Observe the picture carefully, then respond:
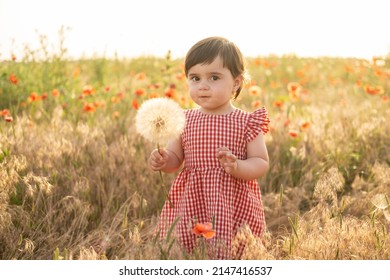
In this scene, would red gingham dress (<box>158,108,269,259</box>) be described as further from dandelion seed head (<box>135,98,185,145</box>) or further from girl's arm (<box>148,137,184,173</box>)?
dandelion seed head (<box>135,98,185,145</box>)

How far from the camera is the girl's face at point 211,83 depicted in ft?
7.59

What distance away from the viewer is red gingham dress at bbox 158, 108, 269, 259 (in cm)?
239

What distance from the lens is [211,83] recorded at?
2326 mm

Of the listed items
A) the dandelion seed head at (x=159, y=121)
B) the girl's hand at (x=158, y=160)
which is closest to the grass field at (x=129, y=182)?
the girl's hand at (x=158, y=160)

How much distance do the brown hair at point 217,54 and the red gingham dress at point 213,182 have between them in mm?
231

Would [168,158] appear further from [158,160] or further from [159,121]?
[159,121]

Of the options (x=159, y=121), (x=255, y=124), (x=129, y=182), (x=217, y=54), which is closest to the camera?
(x=159, y=121)

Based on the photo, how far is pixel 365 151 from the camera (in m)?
3.58

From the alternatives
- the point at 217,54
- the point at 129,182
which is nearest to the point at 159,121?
the point at 217,54

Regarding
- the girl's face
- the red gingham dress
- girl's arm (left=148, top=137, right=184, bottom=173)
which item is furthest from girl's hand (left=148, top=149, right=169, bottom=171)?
the girl's face

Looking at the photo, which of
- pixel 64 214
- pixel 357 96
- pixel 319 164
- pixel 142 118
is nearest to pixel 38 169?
pixel 64 214

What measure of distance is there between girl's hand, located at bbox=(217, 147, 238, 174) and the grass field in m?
Result: 0.28

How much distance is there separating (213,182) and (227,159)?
197mm
